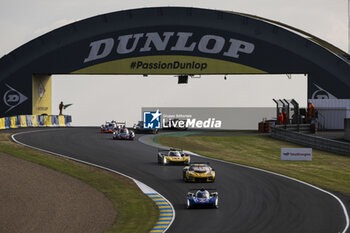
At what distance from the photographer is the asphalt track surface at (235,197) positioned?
998 inches

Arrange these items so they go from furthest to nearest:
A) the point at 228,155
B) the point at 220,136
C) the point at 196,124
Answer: the point at 196,124 < the point at 220,136 < the point at 228,155

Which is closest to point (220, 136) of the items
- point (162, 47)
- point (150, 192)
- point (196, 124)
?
point (162, 47)

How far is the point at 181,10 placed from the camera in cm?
6719

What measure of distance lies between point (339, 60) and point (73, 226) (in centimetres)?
4525

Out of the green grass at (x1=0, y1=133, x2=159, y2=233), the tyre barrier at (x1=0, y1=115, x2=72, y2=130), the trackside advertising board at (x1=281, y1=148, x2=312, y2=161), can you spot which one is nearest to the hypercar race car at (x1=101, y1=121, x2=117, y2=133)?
the tyre barrier at (x1=0, y1=115, x2=72, y2=130)

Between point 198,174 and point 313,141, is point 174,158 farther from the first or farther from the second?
point 313,141

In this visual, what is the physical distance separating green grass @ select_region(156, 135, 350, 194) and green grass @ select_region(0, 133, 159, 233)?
9.91m

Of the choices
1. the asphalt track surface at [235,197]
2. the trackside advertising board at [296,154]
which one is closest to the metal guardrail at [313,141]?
the trackside advertising board at [296,154]

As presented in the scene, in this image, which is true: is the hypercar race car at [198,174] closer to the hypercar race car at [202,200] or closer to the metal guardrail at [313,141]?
the hypercar race car at [202,200]

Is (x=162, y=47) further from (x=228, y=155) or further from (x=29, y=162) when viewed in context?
(x=29, y=162)

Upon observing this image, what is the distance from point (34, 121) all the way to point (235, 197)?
1651 inches

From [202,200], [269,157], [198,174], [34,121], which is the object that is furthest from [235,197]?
[34,121]

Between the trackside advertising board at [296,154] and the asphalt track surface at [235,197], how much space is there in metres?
6.29

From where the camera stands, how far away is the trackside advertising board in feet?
153
